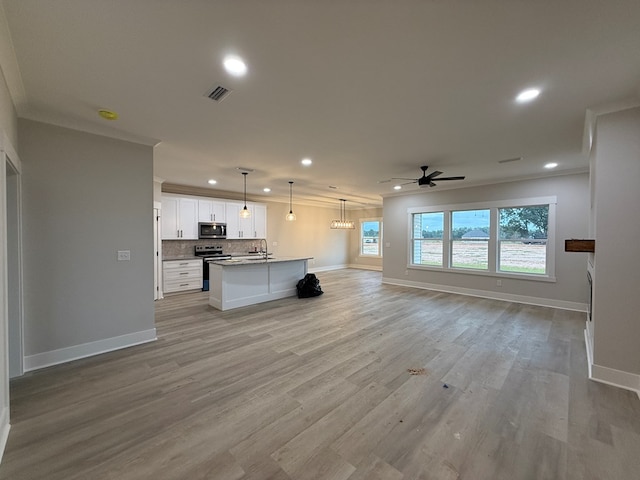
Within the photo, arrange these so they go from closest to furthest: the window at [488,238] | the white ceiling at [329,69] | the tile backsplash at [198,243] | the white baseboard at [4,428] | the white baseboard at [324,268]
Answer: the white ceiling at [329,69]
the white baseboard at [4,428]
the window at [488,238]
the tile backsplash at [198,243]
the white baseboard at [324,268]

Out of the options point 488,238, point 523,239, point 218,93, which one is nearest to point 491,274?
point 488,238

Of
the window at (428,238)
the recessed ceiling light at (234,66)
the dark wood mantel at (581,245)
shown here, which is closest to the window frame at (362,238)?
the window at (428,238)

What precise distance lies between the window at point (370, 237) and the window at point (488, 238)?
10.8ft

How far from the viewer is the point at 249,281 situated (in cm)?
548

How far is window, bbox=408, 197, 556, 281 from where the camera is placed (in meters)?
5.52

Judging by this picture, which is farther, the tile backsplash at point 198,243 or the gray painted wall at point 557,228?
the tile backsplash at point 198,243

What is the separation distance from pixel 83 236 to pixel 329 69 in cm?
329

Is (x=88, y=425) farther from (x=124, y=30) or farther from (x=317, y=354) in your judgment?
(x=124, y=30)

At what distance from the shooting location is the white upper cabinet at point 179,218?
638 centimetres

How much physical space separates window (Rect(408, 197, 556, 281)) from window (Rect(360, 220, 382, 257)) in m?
3.29

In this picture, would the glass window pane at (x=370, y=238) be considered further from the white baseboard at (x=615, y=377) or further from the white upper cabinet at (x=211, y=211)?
the white baseboard at (x=615, y=377)

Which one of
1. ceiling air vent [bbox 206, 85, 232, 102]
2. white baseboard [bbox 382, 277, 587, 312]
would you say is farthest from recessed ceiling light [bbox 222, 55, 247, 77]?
white baseboard [bbox 382, 277, 587, 312]

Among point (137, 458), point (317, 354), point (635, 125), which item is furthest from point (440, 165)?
point (137, 458)

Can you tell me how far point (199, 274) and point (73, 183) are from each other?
408cm
